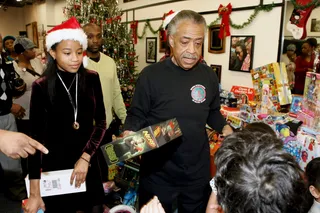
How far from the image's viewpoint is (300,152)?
2150 millimetres

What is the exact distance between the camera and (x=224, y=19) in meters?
4.04

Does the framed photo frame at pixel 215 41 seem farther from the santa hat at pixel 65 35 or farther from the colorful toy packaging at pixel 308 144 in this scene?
the santa hat at pixel 65 35

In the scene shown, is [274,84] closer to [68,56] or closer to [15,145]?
[68,56]

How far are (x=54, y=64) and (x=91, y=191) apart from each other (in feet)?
2.75

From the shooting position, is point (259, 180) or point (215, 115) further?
point (215, 115)

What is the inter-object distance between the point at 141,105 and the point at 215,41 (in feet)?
9.75

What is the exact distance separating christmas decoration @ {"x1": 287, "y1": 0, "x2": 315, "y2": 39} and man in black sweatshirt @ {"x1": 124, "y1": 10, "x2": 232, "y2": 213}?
1953 millimetres

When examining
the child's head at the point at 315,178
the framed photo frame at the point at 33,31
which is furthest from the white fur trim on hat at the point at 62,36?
the framed photo frame at the point at 33,31

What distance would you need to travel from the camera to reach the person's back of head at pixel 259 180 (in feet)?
2.42

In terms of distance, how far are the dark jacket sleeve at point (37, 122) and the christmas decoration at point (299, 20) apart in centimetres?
282

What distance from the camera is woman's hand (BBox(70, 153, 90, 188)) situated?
1600 millimetres

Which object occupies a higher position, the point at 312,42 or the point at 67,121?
the point at 312,42

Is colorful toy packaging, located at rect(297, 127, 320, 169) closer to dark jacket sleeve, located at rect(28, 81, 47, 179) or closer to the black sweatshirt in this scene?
the black sweatshirt

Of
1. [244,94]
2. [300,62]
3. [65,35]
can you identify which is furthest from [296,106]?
[65,35]
